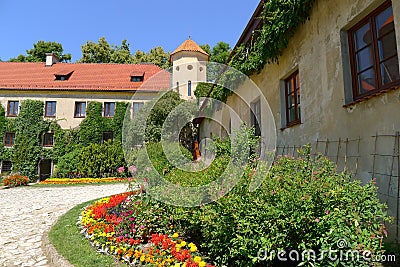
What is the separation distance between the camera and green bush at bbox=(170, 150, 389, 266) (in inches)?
99.7

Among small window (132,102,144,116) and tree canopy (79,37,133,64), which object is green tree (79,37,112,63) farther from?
small window (132,102,144,116)

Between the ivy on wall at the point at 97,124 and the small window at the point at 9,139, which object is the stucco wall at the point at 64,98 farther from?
the small window at the point at 9,139

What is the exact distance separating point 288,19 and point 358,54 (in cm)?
199

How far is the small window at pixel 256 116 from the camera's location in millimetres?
8625

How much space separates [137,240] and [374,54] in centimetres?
455

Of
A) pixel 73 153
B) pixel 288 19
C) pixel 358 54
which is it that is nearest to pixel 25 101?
pixel 73 153

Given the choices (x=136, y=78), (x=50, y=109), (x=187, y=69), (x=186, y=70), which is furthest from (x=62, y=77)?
(x=187, y=69)

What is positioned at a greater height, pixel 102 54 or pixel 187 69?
pixel 102 54

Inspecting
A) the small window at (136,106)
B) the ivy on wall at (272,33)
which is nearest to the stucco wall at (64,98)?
the small window at (136,106)

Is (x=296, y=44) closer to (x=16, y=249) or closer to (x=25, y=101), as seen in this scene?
(x=16, y=249)

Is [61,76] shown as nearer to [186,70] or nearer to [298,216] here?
[186,70]

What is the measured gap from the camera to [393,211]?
3418 mm

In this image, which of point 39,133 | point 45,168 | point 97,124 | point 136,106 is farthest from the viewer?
point 45,168

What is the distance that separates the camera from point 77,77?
2705 centimetres
